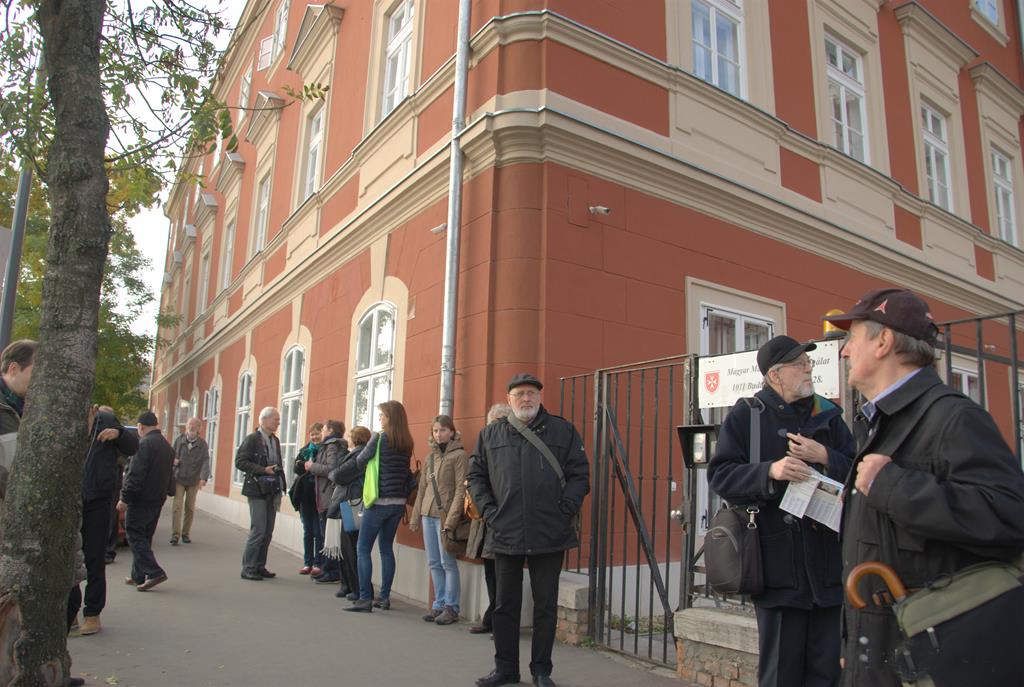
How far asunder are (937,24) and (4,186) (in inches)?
604

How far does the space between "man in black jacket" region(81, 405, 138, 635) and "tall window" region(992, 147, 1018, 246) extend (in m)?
14.3

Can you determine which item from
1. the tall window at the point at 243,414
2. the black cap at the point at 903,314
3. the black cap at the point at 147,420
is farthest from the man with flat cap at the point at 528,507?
the tall window at the point at 243,414

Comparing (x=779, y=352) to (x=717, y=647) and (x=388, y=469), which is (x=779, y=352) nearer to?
(x=717, y=647)

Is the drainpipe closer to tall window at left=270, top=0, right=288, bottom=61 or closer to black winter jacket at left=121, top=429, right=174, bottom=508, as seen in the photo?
black winter jacket at left=121, top=429, right=174, bottom=508

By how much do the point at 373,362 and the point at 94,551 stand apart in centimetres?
428

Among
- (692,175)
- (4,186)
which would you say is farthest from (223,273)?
(692,175)

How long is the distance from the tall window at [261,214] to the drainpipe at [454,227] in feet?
29.8

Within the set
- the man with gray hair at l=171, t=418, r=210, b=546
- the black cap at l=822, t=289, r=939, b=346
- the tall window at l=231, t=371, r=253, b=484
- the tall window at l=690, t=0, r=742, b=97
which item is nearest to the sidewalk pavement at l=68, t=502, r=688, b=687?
the black cap at l=822, t=289, r=939, b=346

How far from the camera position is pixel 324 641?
18.8ft

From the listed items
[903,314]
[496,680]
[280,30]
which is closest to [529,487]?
[496,680]

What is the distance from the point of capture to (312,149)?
13.4m

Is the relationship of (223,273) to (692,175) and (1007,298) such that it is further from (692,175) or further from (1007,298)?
(1007,298)

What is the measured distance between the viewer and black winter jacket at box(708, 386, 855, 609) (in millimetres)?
2971

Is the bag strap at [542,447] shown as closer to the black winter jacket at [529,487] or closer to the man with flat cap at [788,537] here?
the black winter jacket at [529,487]
